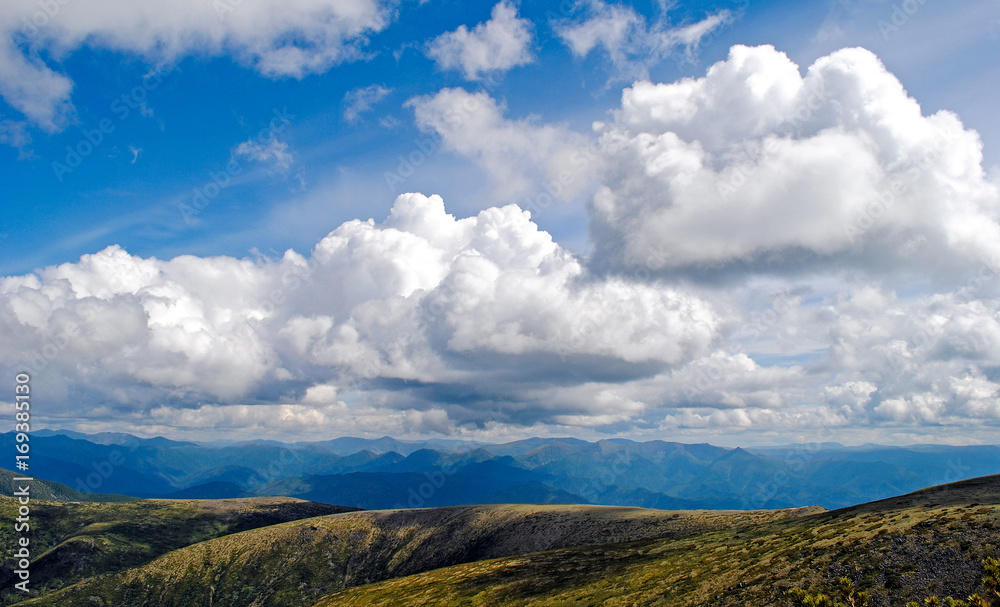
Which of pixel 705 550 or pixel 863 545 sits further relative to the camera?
pixel 705 550

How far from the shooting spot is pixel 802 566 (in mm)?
63219

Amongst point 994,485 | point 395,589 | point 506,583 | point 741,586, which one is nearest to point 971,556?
point 741,586

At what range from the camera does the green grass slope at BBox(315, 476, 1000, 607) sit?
180ft

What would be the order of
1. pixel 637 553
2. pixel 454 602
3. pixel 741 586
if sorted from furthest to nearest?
1. pixel 637 553
2. pixel 454 602
3. pixel 741 586

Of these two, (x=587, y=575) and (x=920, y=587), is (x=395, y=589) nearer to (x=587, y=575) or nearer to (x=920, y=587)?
(x=587, y=575)

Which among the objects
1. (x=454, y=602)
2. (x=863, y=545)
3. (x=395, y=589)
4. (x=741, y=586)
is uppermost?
(x=863, y=545)

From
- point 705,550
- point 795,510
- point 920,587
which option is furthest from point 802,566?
point 795,510

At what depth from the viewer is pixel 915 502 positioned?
84062 mm

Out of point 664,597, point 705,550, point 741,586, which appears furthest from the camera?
point 705,550

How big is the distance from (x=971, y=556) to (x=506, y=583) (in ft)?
262

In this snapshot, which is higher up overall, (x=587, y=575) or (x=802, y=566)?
(x=802, y=566)

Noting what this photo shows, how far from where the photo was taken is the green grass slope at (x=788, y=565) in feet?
180

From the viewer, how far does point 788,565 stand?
64.8 metres

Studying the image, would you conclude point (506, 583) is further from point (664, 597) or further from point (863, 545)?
point (863, 545)
